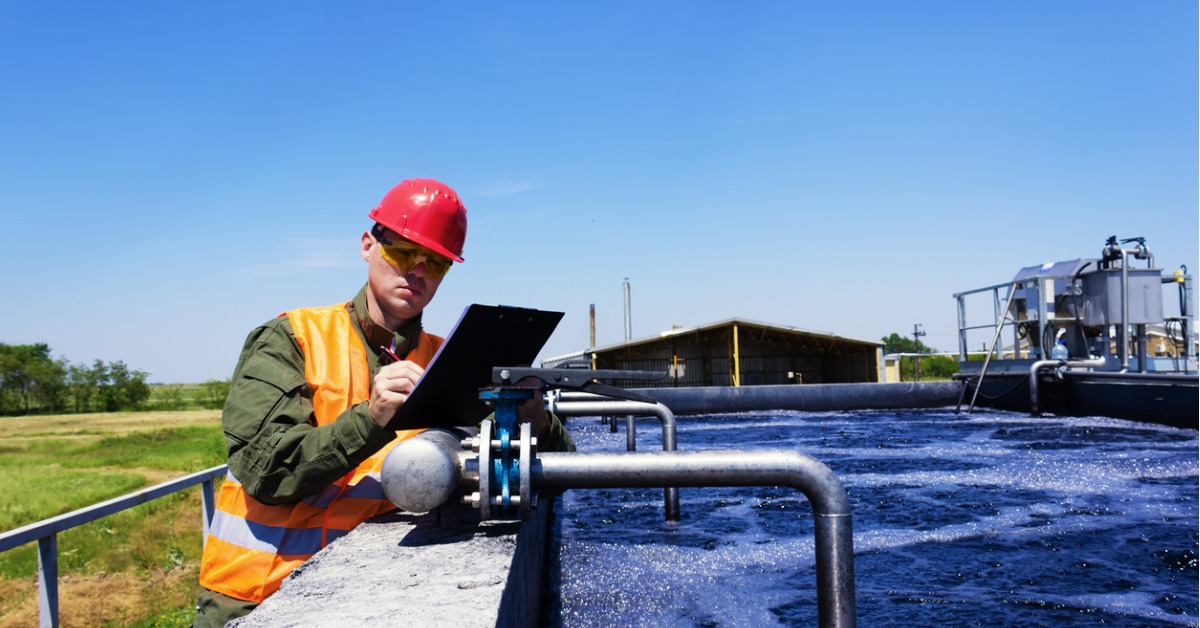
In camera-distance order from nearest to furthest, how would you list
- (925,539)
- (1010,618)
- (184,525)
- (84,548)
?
(1010,618) < (925,539) < (84,548) < (184,525)

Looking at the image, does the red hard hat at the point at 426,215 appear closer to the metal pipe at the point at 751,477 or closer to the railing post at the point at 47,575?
the metal pipe at the point at 751,477

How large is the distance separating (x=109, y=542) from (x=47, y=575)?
9348 mm

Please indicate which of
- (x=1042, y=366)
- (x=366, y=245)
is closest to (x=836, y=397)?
(x=1042, y=366)

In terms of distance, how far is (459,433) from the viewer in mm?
2027

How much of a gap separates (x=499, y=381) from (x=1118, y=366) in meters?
16.8

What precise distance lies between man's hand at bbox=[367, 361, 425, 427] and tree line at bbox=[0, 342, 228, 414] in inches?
3313

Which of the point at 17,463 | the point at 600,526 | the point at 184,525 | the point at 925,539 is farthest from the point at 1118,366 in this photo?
the point at 17,463

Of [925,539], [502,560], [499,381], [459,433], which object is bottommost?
[925,539]

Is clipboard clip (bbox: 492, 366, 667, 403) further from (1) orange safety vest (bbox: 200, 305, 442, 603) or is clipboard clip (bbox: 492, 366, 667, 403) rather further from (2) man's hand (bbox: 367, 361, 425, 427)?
(1) orange safety vest (bbox: 200, 305, 442, 603)

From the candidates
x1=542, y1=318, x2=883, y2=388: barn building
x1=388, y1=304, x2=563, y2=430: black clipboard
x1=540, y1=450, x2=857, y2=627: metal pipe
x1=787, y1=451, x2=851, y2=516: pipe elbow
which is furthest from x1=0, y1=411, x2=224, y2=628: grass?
x1=542, y1=318, x2=883, y2=388: barn building

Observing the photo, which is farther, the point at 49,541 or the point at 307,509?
the point at 49,541

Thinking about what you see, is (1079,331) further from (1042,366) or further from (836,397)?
(836,397)

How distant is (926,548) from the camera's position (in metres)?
4.78

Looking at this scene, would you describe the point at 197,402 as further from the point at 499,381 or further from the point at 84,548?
the point at 499,381
